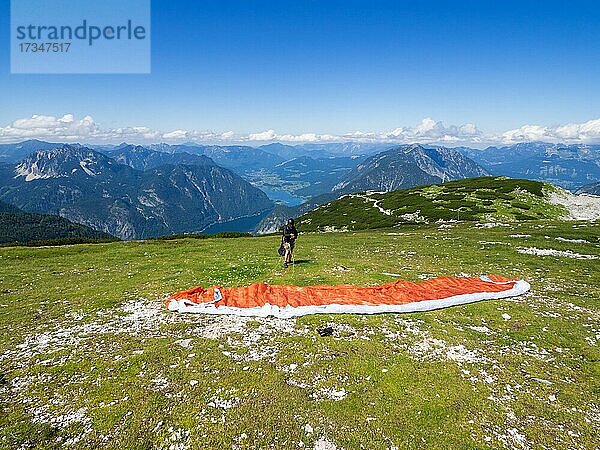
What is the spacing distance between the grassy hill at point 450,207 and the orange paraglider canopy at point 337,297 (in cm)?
6544

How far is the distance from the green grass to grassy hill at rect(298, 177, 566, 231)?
6845cm

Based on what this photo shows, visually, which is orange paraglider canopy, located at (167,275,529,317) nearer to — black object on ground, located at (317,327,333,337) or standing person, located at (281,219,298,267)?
black object on ground, located at (317,327,333,337)

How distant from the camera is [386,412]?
36.9 feet

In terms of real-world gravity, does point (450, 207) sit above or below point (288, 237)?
below

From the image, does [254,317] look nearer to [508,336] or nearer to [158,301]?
[158,301]

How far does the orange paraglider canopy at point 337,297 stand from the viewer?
739 inches

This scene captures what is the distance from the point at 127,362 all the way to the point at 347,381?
27.6 ft

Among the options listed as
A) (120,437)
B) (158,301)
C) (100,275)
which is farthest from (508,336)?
(100,275)

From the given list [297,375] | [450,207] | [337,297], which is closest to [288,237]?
[337,297]

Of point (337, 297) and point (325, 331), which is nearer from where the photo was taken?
point (325, 331)

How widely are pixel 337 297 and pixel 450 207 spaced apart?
8737 cm

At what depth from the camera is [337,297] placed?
20.1m

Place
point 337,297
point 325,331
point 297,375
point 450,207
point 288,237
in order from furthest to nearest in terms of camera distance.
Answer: point 450,207 < point 288,237 < point 337,297 < point 325,331 < point 297,375

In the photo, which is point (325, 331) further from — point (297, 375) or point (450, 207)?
point (450, 207)
